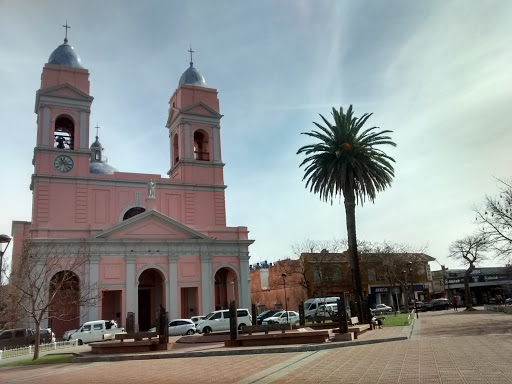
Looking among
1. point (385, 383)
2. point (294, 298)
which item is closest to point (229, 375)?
point (385, 383)

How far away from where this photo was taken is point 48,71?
39.9 m

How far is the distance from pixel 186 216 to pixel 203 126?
9.18 metres

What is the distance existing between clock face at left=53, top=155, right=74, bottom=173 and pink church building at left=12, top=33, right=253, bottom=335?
0.26ft

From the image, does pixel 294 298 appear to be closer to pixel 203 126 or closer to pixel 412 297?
pixel 412 297

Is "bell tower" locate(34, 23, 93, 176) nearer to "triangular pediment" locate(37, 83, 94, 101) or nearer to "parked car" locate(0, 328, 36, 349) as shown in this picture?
"triangular pediment" locate(37, 83, 94, 101)

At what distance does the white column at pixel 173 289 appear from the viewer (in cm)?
3841

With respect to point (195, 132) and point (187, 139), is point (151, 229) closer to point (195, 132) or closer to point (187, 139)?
point (187, 139)

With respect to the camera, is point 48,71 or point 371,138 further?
point 48,71

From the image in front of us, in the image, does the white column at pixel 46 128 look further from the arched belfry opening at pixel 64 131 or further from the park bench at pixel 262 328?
the park bench at pixel 262 328

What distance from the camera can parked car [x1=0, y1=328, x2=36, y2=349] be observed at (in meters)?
28.6

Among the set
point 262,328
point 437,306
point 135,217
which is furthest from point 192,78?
point 437,306

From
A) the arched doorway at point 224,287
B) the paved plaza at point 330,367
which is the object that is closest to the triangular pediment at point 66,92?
the arched doorway at point 224,287

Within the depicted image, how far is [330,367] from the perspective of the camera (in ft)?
39.4

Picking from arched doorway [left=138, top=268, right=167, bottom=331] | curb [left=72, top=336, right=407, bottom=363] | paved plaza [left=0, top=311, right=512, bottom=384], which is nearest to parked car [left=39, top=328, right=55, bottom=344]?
arched doorway [left=138, top=268, right=167, bottom=331]
